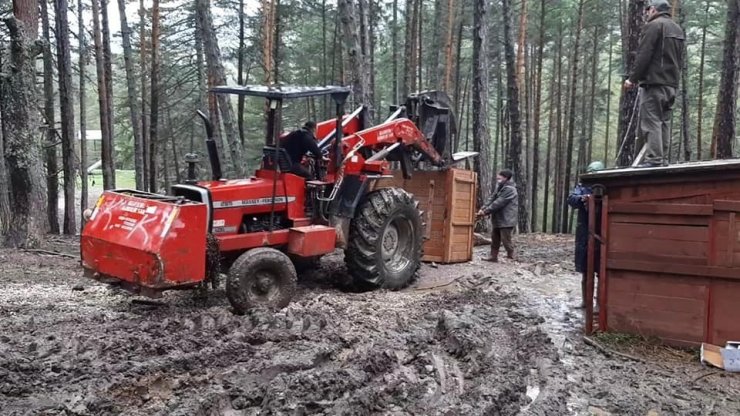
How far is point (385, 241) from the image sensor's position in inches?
345

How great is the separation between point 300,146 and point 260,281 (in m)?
1.94

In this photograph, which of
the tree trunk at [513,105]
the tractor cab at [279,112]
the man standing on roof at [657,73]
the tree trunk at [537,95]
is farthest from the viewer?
the tree trunk at [537,95]

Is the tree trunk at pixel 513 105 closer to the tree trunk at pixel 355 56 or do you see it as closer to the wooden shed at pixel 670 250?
the tree trunk at pixel 355 56

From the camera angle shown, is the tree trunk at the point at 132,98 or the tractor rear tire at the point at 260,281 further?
the tree trunk at the point at 132,98

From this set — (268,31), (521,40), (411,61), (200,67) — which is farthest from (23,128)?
(521,40)

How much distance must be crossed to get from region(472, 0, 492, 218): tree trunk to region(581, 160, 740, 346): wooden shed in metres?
10.1

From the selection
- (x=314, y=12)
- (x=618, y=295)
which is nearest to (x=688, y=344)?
(x=618, y=295)

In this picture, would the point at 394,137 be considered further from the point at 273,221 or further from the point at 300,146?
the point at 273,221

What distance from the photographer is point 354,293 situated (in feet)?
26.9

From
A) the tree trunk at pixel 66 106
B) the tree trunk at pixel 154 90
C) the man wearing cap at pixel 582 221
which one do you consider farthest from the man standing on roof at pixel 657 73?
the tree trunk at pixel 154 90

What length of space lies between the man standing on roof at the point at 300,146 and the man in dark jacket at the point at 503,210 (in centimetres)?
431

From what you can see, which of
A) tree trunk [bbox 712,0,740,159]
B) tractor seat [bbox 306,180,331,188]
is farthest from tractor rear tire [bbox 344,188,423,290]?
tree trunk [bbox 712,0,740,159]

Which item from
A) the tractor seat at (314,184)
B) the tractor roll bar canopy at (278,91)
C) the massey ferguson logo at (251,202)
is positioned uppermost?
the tractor roll bar canopy at (278,91)

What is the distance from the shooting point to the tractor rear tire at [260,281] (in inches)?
261
